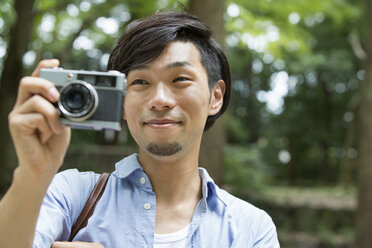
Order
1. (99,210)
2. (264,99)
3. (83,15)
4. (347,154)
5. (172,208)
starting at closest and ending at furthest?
(99,210) < (172,208) < (83,15) < (347,154) < (264,99)

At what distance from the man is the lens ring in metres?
0.47

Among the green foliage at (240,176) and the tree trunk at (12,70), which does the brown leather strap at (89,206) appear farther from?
the tree trunk at (12,70)

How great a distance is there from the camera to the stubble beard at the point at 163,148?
1946mm

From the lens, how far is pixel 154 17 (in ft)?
7.27

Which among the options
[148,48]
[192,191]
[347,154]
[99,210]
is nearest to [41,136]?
[99,210]

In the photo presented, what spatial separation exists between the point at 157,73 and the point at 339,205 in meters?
10.7

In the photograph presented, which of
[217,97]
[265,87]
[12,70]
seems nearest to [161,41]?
[217,97]

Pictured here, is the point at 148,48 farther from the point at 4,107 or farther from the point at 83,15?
the point at 83,15

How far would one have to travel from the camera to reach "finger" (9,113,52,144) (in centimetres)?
141

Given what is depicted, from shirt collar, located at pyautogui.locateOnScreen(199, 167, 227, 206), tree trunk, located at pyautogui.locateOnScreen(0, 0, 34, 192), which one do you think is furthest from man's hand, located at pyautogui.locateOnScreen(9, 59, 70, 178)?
tree trunk, located at pyautogui.locateOnScreen(0, 0, 34, 192)

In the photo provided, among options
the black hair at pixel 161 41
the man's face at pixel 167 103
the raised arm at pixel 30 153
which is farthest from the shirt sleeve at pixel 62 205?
the black hair at pixel 161 41

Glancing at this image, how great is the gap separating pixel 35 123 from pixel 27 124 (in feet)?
0.08

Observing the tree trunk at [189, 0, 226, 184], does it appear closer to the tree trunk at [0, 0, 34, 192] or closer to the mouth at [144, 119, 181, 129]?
the mouth at [144, 119, 181, 129]

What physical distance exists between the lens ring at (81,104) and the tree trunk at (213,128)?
366 centimetres
